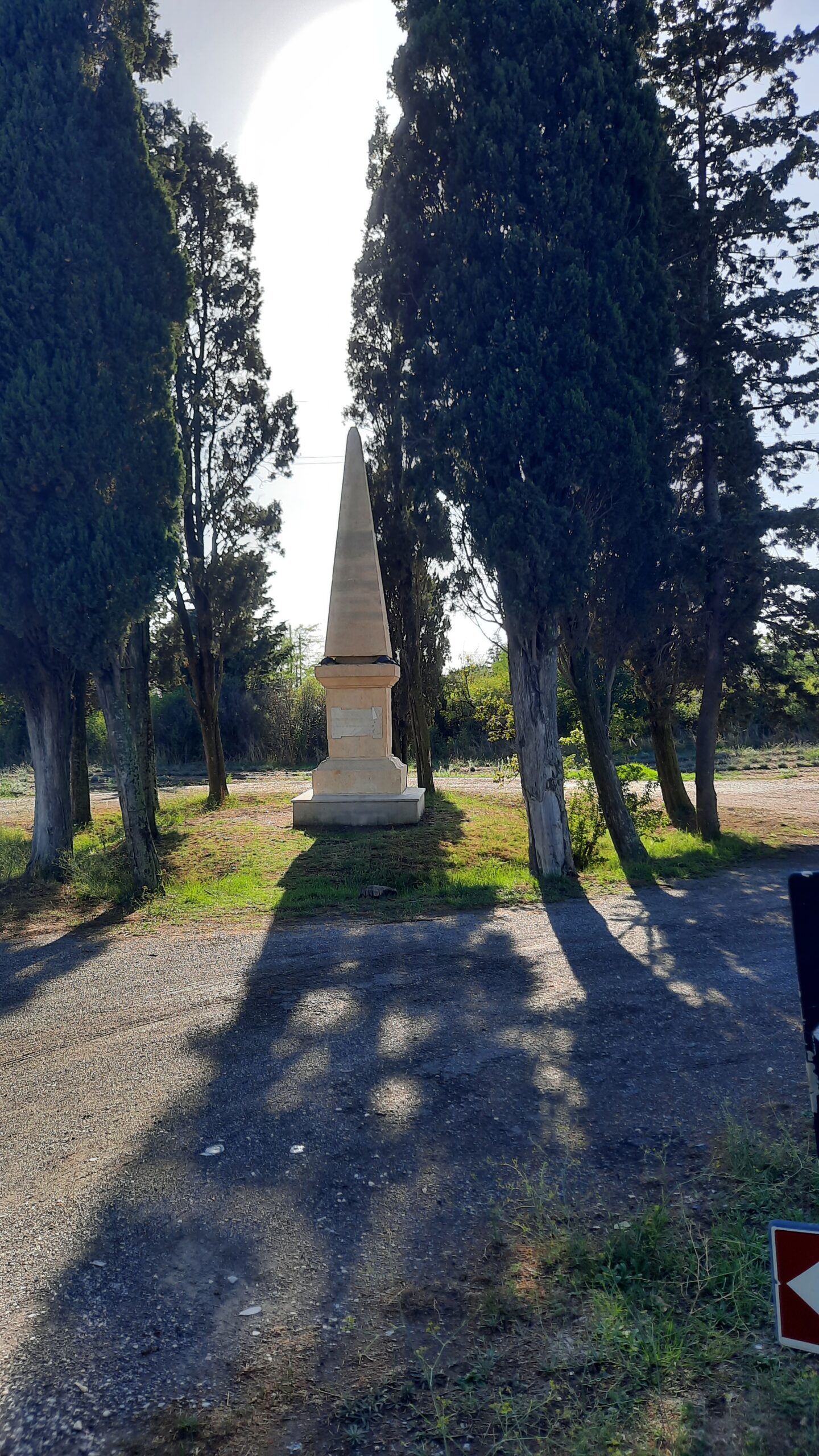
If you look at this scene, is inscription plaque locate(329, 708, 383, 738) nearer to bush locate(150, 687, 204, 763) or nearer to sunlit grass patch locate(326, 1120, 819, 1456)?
sunlit grass patch locate(326, 1120, 819, 1456)

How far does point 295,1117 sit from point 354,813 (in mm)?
8802

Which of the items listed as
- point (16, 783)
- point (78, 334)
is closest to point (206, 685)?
point (78, 334)

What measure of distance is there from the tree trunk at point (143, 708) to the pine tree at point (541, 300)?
5.12 meters

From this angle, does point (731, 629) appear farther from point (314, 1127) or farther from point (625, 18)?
point (314, 1127)

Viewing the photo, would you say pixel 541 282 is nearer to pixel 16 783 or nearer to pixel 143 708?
pixel 143 708

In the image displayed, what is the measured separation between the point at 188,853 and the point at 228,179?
1211cm

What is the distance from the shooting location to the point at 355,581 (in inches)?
536

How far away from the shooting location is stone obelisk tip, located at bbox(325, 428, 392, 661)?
43.6ft

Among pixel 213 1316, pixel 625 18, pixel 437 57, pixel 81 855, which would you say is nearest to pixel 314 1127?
pixel 213 1316

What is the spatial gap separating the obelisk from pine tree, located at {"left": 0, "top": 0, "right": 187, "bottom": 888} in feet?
13.6

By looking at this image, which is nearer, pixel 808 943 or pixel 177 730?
pixel 808 943

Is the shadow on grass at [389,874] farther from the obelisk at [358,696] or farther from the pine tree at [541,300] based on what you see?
the pine tree at [541,300]

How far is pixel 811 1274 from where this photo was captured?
1356 millimetres

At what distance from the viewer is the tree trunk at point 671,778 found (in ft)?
41.3
